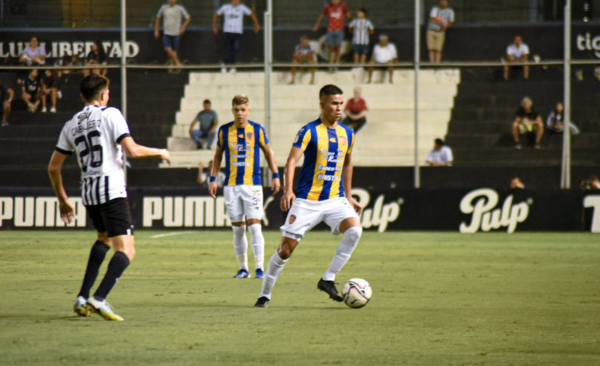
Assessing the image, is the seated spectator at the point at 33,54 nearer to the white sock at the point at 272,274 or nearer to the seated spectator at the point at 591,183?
the seated spectator at the point at 591,183

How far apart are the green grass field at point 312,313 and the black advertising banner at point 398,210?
466 centimetres

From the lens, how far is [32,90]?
73.0 ft

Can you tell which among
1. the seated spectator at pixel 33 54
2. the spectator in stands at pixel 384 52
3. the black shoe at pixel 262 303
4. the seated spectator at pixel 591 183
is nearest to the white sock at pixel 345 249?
the black shoe at pixel 262 303

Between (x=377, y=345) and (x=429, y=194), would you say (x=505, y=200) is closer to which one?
(x=429, y=194)

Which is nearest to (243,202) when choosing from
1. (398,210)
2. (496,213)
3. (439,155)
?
(398,210)

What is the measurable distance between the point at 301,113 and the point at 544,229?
681 cm

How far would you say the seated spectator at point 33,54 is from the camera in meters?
22.1

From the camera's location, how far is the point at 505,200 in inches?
767

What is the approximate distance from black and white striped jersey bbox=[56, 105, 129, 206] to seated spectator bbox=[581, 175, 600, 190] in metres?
15.1

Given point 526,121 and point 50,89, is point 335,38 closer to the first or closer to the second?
point 526,121

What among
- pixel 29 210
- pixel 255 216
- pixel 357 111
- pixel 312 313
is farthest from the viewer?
pixel 357 111

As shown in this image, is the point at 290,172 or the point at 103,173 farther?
the point at 290,172

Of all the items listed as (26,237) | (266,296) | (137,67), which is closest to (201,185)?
(137,67)

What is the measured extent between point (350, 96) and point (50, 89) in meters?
7.56
